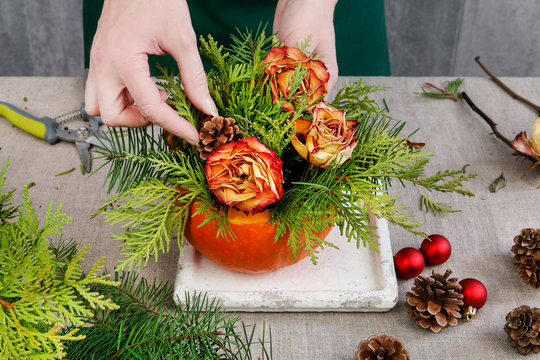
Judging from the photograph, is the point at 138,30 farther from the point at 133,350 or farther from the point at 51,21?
the point at 51,21

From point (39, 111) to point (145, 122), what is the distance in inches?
15.1

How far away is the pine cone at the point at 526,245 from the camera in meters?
0.69

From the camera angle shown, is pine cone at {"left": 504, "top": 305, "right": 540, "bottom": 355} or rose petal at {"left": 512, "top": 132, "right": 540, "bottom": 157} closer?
pine cone at {"left": 504, "top": 305, "right": 540, "bottom": 355}

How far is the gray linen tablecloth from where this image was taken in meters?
0.65

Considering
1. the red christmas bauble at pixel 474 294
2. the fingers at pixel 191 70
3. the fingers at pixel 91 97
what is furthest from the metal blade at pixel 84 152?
the red christmas bauble at pixel 474 294

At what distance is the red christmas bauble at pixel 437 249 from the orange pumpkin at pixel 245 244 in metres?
0.16

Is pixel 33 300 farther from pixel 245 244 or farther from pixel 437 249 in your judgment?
pixel 437 249

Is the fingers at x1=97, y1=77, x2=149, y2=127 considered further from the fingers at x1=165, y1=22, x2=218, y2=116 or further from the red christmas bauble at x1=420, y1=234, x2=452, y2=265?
the red christmas bauble at x1=420, y1=234, x2=452, y2=265

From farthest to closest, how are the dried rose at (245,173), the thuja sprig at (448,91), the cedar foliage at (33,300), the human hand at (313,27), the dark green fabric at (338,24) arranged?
the dark green fabric at (338,24)
the thuja sprig at (448,91)
the human hand at (313,27)
the dried rose at (245,173)
the cedar foliage at (33,300)

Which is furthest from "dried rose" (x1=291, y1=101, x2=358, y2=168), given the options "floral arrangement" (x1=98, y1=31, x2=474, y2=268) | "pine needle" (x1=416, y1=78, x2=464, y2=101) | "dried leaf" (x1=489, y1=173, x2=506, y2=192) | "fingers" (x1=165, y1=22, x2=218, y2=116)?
"pine needle" (x1=416, y1=78, x2=464, y2=101)

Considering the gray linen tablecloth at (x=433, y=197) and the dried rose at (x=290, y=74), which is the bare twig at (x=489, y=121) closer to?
the gray linen tablecloth at (x=433, y=197)

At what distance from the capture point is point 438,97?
970 mm

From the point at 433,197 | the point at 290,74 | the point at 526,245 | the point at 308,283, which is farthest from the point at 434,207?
the point at 290,74

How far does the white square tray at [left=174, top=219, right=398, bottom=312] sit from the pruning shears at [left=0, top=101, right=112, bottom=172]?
27 cm
